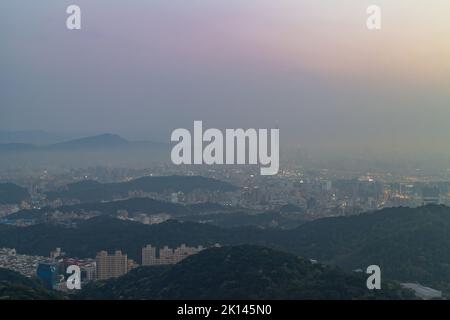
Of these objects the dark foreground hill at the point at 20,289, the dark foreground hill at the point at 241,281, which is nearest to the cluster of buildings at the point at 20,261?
the dark foreground hill at the point at 20,289

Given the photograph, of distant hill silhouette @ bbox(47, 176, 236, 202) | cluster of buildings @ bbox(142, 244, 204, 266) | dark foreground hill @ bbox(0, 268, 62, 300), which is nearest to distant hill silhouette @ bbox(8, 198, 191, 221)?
distant hill silhouette @ bbox(47, 176, 236, 202)

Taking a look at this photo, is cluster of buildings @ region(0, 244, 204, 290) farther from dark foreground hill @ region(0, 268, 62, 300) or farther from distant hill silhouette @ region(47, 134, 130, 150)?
distant hill silhouette @ region(47, 134, 130, 150)

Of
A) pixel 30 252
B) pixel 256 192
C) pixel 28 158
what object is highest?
pixel 28 158

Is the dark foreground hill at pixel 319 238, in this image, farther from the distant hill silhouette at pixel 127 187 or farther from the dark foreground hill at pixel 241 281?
the dark foreground hill at pixel 241 281

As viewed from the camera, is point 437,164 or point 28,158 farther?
point 28,158

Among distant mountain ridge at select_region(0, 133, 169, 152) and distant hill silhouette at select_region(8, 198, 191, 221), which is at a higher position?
distant mountain ridge at select_region(0, 133, 169, 152)
